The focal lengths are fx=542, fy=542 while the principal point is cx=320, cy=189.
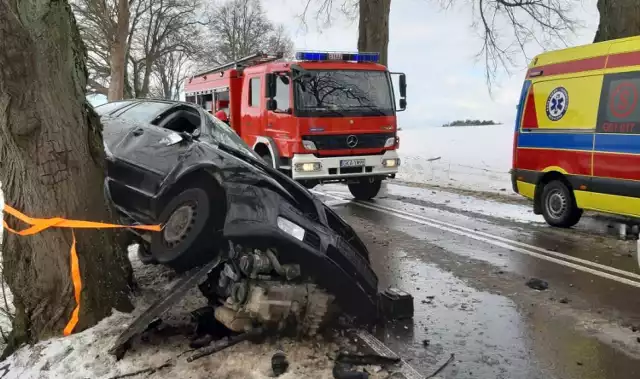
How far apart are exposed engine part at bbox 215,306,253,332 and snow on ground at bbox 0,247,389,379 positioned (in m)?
0.12

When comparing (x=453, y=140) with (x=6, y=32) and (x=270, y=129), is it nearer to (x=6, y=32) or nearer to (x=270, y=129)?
(x=270, y=129)

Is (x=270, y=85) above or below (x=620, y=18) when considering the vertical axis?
below

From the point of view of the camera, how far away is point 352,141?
33.8 ft

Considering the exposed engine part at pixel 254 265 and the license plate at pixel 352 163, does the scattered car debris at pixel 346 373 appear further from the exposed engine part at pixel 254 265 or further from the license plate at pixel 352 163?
the license plate at pixel 352 163

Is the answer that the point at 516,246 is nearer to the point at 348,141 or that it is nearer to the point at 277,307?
the point at 348,141

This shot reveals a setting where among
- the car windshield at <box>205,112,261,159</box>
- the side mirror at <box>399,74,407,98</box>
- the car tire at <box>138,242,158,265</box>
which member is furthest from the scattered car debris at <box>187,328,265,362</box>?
the side mirror at <box>399,74,407,98</box>

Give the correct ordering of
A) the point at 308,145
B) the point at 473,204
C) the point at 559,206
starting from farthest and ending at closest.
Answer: the point at 473,204 → the point at 308,145 → the point at 559,206

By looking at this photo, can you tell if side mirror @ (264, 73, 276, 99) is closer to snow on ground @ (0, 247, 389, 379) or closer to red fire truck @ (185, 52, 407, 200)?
red fire truck @ (185, 52, 407, 200)

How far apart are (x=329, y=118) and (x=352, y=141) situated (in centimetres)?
63

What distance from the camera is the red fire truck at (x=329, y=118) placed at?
10039 millimetres

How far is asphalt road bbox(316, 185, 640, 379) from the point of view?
3.89 m

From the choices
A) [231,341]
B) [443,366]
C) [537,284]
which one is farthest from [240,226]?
[537,284]

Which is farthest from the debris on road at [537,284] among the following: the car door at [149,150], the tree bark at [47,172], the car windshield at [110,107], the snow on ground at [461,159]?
the snow on ground at [461,159]

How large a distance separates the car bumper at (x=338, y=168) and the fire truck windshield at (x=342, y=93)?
81 centimetres
